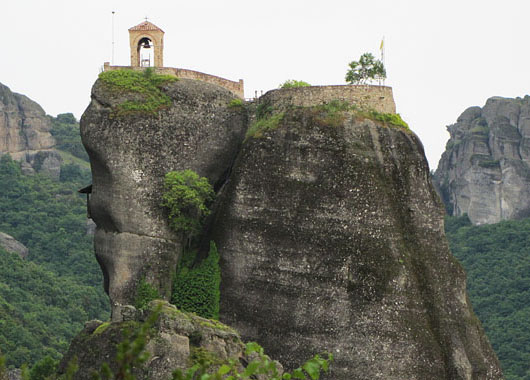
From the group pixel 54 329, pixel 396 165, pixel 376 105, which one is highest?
pixel 376 105

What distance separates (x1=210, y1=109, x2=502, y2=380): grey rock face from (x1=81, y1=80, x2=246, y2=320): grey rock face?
227cm

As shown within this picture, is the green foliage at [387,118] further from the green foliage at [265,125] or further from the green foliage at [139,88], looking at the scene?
the green foliage at [139,88]

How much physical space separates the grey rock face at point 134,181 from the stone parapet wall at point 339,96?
379 centimetres

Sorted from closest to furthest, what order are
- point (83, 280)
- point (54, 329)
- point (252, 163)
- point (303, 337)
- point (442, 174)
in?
point (303, 337) < point (252, 163) < point (54, 329) < point (83, 280) < point (442, 174)

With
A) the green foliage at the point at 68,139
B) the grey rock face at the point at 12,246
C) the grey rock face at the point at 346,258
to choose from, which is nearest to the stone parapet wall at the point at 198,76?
the grey rock face at the point at 346,258

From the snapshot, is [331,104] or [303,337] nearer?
[303,337]

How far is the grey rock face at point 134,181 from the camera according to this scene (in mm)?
38562

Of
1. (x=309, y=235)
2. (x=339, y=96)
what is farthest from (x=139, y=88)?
(x=309, y=235)

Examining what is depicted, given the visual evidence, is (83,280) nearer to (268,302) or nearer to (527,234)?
(527,234)

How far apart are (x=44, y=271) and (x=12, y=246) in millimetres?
5826

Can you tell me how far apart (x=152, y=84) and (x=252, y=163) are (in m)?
5.41

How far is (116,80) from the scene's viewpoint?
40.1 m

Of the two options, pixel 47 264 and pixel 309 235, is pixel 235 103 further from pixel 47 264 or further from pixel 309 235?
pixel 47 264

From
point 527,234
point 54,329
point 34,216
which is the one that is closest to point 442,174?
point 527,234
